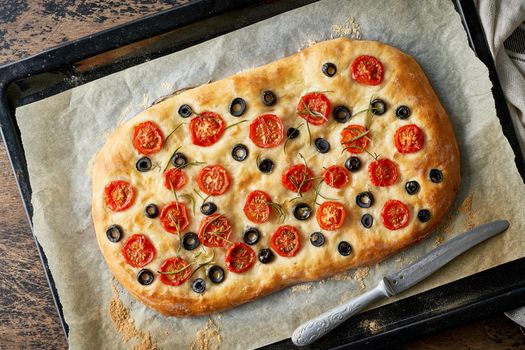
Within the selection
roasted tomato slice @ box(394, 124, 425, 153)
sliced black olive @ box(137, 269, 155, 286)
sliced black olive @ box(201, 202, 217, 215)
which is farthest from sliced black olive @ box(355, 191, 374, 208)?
sliced black olive @ box(137, 269, 155, 286)

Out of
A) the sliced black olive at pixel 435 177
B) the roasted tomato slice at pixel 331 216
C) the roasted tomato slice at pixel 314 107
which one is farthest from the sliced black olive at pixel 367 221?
the roasted tomato slice at pixel 314 107

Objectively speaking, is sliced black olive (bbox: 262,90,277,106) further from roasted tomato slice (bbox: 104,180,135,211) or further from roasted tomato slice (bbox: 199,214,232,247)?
roasted tomato slice (bbox: 104,180,135,211)

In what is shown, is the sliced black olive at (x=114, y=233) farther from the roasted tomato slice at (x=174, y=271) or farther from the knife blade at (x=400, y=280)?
the knife blade at (x=400, y=280)

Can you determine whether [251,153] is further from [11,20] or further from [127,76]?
[11,20]

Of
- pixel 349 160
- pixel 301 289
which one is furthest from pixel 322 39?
pixel 301 289

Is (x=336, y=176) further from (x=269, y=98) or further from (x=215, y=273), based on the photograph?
(x=215, y=273)
